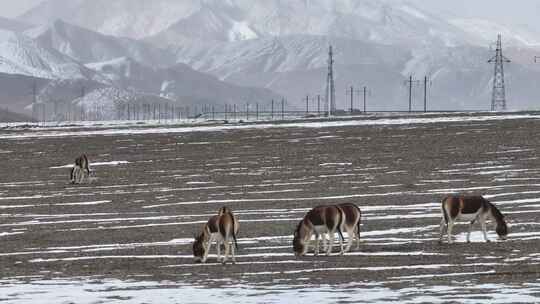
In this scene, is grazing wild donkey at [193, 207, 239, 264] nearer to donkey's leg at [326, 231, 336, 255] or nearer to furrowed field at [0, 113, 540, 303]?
furrowed field at [0, 113, 540, 303]

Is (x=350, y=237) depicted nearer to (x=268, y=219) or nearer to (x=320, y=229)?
(x=320, y=229)

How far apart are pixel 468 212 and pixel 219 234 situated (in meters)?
6.43

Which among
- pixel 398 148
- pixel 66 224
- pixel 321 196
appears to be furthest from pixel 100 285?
pixel 398 148

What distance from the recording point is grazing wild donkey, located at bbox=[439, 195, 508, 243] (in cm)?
3494

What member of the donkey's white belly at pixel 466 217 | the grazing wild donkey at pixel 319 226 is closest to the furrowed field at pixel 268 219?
the grazing wild donkey at pixel 319 226

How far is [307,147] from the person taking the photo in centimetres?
9525

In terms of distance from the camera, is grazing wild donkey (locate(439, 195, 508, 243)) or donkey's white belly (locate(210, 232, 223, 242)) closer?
donkey's white belly (locate(210, 232, 223, 242))

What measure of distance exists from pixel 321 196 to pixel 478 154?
86.2ft

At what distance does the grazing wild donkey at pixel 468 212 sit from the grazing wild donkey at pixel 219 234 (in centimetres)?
540

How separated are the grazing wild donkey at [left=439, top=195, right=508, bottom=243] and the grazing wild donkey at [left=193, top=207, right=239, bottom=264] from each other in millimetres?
5404

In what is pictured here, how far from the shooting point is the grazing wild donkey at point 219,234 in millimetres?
32719

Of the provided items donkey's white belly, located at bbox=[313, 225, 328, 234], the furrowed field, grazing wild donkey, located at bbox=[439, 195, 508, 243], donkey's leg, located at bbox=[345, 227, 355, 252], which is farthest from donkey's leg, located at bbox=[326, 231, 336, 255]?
grazing wild donkey, located at bbox=[439, 195, 508, 243]

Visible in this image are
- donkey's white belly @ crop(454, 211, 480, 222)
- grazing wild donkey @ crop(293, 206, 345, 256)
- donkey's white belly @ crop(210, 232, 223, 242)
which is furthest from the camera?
donkey's white belly @ crop(454, 211, 480, 222)

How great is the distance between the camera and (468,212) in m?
35.2
